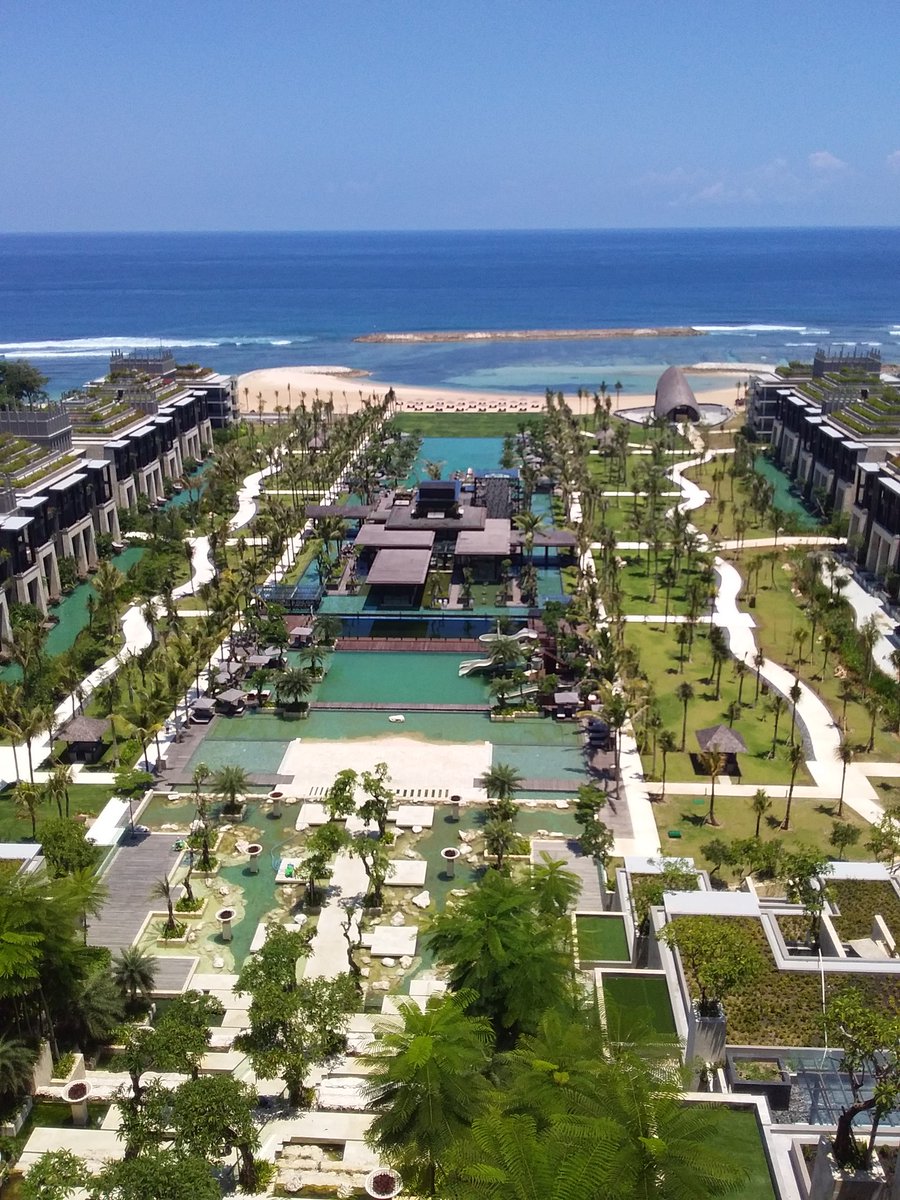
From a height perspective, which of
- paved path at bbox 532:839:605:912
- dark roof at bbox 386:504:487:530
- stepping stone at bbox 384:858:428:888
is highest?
dark roof at bbox 386:504:487:530

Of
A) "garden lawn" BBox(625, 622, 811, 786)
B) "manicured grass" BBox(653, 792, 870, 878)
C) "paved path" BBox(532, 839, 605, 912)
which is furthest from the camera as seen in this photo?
"garden lawn" BBox(625, 622, 811, 786)

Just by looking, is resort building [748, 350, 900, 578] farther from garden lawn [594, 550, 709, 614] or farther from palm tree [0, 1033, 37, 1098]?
palm tree [0, 1033, 37, 1098]

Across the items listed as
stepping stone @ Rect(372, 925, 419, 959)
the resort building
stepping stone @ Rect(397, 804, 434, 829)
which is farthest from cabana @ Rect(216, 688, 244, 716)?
the resort building

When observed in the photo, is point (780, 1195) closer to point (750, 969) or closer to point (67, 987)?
point (750, 969)

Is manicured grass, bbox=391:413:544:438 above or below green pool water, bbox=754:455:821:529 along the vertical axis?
above

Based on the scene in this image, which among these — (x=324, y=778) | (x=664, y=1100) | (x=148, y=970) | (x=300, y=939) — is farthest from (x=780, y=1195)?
(x=324, y=778)

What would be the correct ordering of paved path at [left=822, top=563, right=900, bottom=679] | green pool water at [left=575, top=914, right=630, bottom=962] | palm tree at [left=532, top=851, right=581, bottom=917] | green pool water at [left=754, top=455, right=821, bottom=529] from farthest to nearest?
green pool water at [left=754, top=455, right=821, bottom=529]
paved path at [left=822, top=563, right=900, bottom=679]
green pool water at [left=575, top=914, right=630, bottom=962]
palm tree at [left=532, top=851, right=581, bottom=917]
